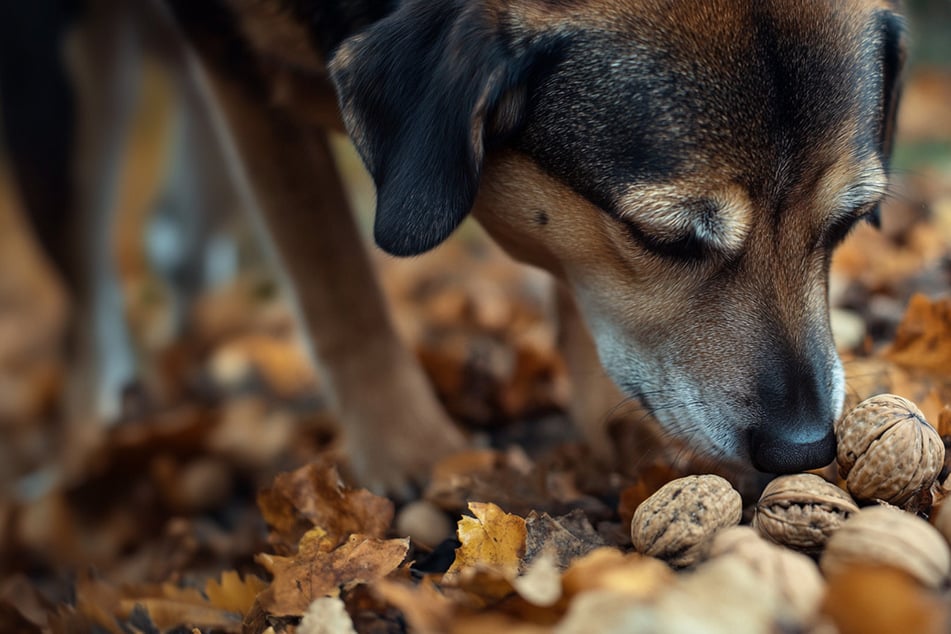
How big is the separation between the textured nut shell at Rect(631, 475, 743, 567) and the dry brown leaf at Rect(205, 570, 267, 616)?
0.64m

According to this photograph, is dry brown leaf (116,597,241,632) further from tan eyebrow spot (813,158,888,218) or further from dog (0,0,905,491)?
tan eyebrow spot (813,158,888,218)

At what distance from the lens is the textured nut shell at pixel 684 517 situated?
1.44 meters

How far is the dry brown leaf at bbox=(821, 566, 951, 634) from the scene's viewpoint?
0.98 meters

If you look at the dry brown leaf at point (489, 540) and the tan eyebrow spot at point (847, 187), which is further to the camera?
the tan eyebrow spot at point (847, 187)

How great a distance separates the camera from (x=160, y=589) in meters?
1.87

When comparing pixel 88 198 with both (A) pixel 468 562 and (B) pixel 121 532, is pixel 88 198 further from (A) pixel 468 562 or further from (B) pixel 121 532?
(A) pixel 468 562

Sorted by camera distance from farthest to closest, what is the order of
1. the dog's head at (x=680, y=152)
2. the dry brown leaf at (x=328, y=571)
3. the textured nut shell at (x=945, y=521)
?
the dog's head at (x=680, y=152) → the dry brown leaf at (x=328, y=571) → the textured nut shell at (x=945, y=521)

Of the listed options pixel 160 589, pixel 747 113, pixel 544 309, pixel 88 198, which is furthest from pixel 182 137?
pixel 747 113

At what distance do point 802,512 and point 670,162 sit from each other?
0.64 metres

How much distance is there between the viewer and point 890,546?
1229 millimetres

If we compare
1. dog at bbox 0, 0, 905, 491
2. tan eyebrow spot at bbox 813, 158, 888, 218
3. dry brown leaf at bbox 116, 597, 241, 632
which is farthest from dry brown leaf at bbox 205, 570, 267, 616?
tan eyebrow spot at bbox 813, 158, 888, 218

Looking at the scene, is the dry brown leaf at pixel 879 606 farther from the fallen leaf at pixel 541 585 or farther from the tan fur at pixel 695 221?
the tan fur at pixel 695 221

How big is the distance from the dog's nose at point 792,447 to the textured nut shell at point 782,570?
1.19 feet

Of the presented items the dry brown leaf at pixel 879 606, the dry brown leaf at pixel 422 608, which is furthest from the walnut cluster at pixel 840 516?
the dry brown leaf at pixel 422 608
